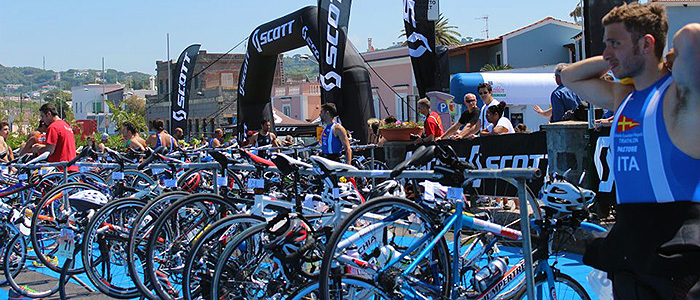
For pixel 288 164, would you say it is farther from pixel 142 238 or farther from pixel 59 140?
pixel 59 140

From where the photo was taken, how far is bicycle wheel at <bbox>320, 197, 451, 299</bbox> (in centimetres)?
401

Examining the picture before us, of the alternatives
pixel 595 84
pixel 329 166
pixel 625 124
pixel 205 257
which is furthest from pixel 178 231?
pixel 625 124

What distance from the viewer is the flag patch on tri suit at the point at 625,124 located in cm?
294

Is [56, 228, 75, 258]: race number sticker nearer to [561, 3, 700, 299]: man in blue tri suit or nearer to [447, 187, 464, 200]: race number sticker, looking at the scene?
[447, 187, 464, 200]: race number sticker

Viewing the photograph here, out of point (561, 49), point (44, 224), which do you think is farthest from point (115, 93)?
point (44, 224)

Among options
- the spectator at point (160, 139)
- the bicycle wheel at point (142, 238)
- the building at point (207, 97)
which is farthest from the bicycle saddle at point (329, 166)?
the building at point (207, 97)

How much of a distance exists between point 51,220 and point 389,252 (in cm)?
424

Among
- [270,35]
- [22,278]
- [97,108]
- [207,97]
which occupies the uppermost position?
[97,108]

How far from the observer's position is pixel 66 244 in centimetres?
638

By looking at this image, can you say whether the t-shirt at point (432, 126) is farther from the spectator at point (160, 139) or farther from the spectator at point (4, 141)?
the spectator at point (4, 141)

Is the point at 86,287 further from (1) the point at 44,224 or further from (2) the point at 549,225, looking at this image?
(2) the point at 549,225

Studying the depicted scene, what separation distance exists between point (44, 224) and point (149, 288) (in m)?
2.05

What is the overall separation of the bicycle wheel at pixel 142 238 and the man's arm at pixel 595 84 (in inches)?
138

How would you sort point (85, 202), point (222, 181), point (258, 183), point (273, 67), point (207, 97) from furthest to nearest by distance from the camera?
1. point (207, 97)
2. point (273, 67)
3. point (85, 202)
4. point (222, 181)
5. point (258, 183)
